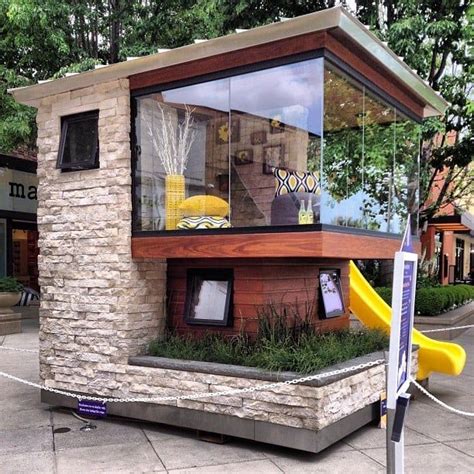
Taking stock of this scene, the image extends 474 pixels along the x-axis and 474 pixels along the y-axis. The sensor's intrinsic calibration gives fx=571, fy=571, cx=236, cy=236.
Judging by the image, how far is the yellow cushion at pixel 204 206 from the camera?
5.57 meters

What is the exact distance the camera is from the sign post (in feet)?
9.59

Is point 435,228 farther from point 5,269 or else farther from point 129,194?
point 129,194

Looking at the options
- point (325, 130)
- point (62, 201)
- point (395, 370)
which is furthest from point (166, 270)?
point (395, 370)

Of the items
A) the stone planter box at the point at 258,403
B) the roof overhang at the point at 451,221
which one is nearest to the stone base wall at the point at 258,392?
the stone planter box at the point at 258,403

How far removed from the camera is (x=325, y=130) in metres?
5.06

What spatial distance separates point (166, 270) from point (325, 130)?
241 centimetres

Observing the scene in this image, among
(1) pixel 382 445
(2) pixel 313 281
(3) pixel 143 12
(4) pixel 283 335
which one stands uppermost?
(3) pixel 143 12

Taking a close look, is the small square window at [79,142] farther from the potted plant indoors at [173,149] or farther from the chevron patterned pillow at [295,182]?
the chevron patterned pillow at [295,182]

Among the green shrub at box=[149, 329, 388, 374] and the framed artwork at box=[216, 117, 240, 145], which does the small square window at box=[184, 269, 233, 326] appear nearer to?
the green shrub at box=[149, 329, 388, 374]

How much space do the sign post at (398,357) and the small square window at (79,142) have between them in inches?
157

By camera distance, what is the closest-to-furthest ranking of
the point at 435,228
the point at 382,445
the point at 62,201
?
the point at 382,445
the point at 62,201
the point at 435,228

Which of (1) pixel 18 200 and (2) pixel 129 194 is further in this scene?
(1) pixel 18 200

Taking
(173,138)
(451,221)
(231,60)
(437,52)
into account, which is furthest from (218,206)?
(451,221)

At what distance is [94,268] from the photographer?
235 inches
